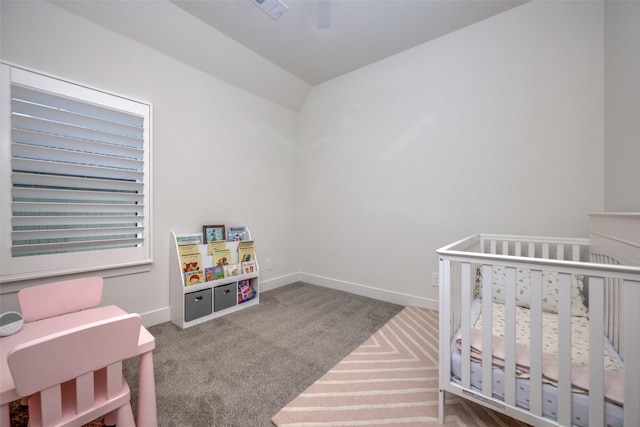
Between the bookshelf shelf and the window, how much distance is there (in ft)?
0.80

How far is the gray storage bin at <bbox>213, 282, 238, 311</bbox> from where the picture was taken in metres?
2.28

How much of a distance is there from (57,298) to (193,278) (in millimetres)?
1023

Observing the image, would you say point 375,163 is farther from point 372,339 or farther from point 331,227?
point 372,339

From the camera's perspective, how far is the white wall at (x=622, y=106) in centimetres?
135

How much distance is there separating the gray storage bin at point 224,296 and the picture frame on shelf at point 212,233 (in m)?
0.46

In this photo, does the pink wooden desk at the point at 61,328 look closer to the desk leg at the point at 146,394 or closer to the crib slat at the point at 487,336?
the desk leg at the point at 146,394

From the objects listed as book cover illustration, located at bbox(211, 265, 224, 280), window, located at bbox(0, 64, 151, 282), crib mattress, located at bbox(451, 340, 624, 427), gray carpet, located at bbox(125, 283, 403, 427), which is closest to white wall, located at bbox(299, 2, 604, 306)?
gray carpet, located at bbox(125, 283, 403, 427)

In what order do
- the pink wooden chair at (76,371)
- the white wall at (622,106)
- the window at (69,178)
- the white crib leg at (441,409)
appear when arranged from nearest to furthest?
the pink wooden chair at (76,371) < the white crib leg at (441,409) < the white wall at (622,106) < the window at (69,178)

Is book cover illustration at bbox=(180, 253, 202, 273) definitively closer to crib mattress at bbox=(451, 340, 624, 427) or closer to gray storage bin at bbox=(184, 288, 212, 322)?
gray storage bin at bbox=(184, 288, 212, 322)

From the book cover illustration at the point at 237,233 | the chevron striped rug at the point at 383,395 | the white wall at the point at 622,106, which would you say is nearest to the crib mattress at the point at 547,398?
the chevron striped rug at the point at 383,395

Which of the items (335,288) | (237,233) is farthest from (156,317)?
(335,288)

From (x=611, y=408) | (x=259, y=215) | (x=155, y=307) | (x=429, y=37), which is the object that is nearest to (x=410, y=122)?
(x=429, y=37)

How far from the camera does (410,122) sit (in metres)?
2.50

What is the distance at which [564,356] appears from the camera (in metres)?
0.90
